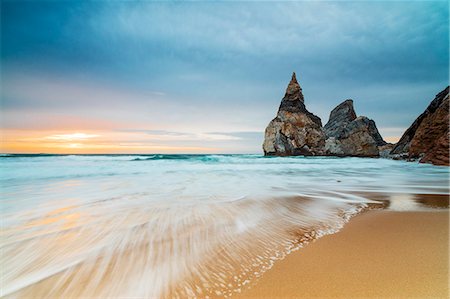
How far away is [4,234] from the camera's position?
2.76 meters

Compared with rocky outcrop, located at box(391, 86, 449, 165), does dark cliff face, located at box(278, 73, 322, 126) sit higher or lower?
higher

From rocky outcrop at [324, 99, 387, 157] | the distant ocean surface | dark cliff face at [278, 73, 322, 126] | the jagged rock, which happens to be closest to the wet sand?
the distant ocean surface

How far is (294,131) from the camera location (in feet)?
142

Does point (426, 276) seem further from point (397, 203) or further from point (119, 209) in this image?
point (119, 209)

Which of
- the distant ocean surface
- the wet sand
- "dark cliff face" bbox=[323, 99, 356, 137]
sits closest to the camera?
the wet sand

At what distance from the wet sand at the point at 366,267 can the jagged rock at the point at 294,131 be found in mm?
41517

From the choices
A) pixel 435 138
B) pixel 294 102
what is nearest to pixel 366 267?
pixel 435 138

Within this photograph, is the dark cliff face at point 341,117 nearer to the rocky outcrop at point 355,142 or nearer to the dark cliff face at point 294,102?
the rocky outcrop at point 355,142

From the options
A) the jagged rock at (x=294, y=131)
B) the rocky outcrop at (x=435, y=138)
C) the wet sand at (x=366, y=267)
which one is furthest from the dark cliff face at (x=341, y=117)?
the wet sand at (x=366, y=267)

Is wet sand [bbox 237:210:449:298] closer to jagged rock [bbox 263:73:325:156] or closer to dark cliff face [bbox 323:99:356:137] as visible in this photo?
jagged rock [bbox 263:73:325:156]

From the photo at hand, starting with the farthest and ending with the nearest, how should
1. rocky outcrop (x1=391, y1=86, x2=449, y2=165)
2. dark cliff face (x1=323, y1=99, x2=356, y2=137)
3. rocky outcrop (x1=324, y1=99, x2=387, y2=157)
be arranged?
dark cliff face (x1=323, y1=99, x2=356, y2=137)
rocky outcrop (x1=324, y1=99, x2=387, y2=157)
rocky outcrop (x1=391, y1=86, x2=449, y2=165)

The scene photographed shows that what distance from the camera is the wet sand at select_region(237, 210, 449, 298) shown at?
5.04 ft

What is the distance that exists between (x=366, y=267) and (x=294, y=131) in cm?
4329

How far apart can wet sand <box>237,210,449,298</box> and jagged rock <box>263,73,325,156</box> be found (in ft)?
136
